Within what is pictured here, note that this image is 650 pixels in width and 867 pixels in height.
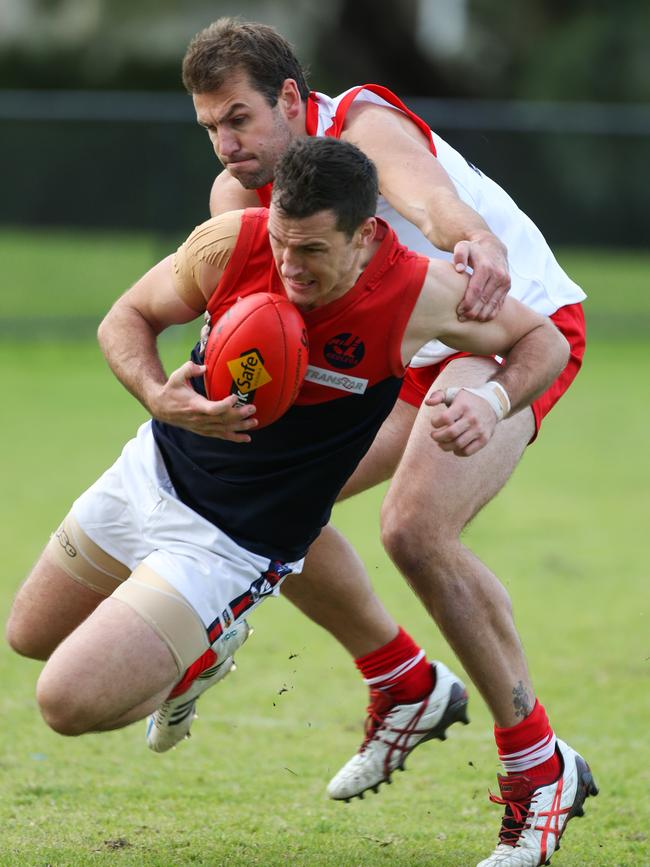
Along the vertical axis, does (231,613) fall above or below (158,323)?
below

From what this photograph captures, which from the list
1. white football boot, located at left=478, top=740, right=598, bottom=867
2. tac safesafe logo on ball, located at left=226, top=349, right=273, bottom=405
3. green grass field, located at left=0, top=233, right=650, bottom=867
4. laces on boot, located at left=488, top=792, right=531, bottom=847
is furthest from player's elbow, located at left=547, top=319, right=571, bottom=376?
green grass field, located at left=0, top=233, right=650, bottom=867

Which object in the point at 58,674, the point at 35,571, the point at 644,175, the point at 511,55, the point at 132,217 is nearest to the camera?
the point at 58,674

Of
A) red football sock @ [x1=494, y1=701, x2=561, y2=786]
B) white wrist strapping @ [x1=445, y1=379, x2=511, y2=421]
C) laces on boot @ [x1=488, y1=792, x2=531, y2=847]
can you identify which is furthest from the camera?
red football sock @ [x1=494, y1=701, x2=561, y2=786]

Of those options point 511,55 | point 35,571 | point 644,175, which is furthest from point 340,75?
point 35,571

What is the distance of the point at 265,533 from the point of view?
4.38 meters

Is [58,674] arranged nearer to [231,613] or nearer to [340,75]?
[231,613]

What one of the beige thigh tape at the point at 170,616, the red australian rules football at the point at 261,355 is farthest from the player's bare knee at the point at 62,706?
the red australian rules football at the point at 261,355

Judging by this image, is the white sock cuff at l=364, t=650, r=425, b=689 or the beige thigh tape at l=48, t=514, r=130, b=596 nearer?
the beige thigh tape at l=48, t=514, r=130, b=596

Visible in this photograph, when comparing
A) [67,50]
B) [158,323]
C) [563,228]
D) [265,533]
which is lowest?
[265,533]

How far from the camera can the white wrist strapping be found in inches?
163

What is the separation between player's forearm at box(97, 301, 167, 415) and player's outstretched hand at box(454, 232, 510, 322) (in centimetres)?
95

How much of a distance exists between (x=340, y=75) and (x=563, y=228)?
43.9 feet

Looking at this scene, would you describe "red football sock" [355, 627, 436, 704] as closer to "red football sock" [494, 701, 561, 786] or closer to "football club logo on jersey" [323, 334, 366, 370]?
"red football sock" [494, 701, 561, 786]

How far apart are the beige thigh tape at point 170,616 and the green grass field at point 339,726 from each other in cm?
74
